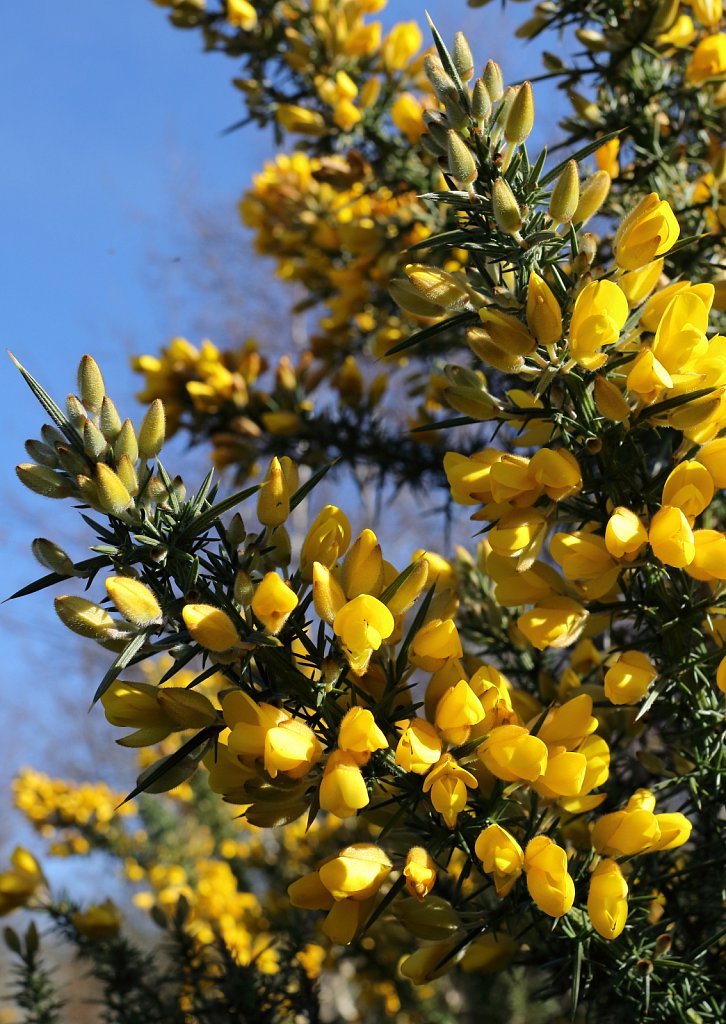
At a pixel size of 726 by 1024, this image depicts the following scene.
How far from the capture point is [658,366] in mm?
→ 669

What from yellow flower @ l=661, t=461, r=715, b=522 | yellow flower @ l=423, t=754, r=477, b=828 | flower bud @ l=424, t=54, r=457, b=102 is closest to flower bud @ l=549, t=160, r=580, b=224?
flower bud @ l=424, t=54, r=457, b=102

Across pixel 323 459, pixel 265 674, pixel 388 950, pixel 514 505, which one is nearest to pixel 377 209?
pixel 323 459

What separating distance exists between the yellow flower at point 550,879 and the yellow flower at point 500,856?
0.04ft

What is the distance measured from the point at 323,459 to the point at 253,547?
1.02 meters

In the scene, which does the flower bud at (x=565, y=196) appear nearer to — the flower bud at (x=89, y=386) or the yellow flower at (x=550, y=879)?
the flower bud at (x=89, y=386)

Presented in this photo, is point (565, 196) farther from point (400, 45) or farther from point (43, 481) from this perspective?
point (400, 45)

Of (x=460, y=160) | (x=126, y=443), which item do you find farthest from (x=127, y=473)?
(x=460, y=160)

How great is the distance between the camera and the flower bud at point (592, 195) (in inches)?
30.1

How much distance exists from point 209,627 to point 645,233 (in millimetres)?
470

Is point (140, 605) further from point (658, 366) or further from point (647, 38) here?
point (647, 38)

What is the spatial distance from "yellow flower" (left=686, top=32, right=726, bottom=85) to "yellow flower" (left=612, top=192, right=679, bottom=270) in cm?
65

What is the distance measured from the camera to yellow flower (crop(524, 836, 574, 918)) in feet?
2.03

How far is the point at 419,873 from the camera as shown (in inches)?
24.3

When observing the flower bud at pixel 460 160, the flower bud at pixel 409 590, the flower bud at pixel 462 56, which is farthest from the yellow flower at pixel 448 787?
the flower bud at pixel 462 56
